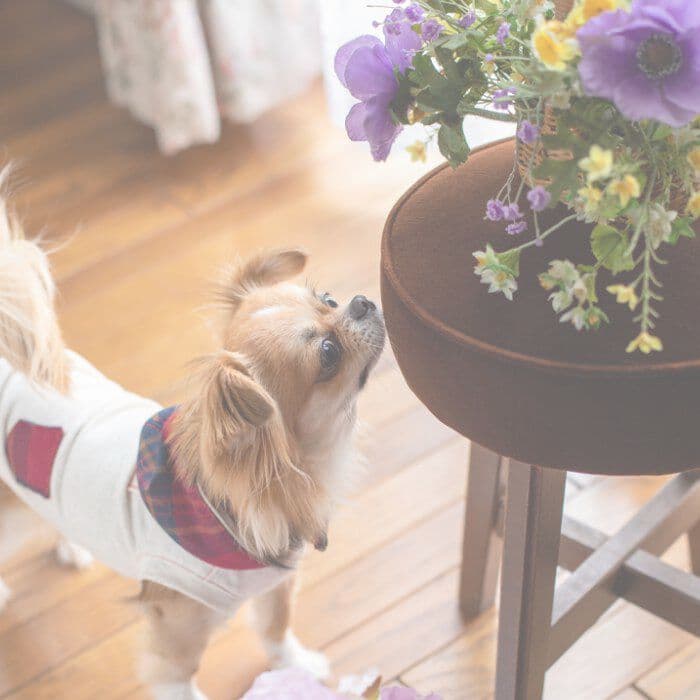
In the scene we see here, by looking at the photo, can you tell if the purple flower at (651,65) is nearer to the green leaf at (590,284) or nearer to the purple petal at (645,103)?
the purple petal at (645,103)

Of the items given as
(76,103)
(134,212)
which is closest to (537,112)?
(134,212)

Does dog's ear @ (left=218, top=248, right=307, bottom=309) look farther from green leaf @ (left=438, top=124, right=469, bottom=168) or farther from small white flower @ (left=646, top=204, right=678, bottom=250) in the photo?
small white flower @ (left=646, top=204, right=678, bottom=250)

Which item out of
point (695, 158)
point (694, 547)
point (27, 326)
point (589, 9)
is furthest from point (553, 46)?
point (694, 547)

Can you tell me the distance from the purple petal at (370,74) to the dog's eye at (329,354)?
0.39 meters

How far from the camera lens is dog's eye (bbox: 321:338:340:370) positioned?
3.87 feet

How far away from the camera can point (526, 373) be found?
2.72 ft

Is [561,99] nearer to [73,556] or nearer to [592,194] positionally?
[592,194]

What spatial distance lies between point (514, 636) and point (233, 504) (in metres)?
0.37

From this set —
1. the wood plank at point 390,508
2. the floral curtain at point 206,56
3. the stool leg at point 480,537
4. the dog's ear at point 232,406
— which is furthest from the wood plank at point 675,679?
the floral curtain at point 206,56

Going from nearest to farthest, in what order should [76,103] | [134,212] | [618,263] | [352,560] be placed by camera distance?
[618,263] < [352,560] < [134,212] < [76,103]

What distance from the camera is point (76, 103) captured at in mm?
3008

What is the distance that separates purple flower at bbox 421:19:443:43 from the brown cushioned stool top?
0.20 m

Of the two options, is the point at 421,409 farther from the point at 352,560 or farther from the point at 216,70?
the point at 216,70

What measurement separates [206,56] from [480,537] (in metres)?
1.62
